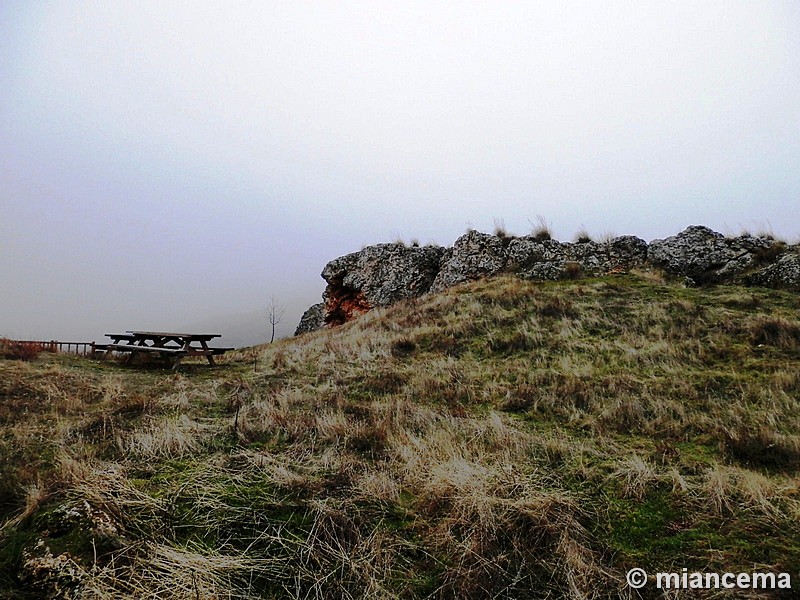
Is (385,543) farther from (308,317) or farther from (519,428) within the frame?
(308,317)

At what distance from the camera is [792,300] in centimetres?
1127

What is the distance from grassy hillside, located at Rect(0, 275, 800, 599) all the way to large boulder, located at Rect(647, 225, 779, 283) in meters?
8.89

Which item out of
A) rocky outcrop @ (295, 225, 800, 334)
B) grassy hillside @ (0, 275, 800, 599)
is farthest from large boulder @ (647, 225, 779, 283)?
grassy hillside @ (0, 275, 800, 599)

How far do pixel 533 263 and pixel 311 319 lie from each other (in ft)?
53.6

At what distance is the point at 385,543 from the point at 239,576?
105cm

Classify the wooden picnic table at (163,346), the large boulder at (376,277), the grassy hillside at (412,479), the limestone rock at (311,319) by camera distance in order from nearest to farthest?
the grassy hillside at (412,479) → the wooden picnic table at (163,346) → the large boulder at (376,277) → the limestone rock at (311,319)

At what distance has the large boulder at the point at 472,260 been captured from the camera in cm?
2027

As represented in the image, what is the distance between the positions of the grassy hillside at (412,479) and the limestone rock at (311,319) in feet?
62.9

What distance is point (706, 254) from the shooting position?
54.5 feet

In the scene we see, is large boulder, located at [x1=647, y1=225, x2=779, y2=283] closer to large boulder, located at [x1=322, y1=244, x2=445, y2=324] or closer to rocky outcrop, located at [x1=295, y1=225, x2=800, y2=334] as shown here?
rocky outcrop, located at [x1=295, y1=225, x2=800, y2=334]

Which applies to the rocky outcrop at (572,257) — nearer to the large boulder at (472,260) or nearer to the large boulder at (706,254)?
the large boulder at (472,260)

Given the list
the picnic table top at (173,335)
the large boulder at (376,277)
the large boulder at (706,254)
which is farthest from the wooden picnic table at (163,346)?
the large boulder at (706,254)

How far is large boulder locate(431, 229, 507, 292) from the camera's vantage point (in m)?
20.3

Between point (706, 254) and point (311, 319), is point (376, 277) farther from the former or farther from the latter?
point (706, 254)
